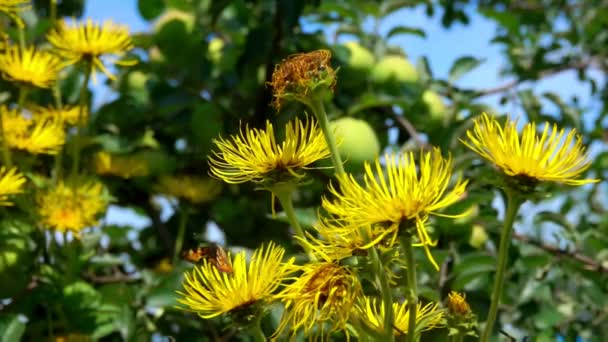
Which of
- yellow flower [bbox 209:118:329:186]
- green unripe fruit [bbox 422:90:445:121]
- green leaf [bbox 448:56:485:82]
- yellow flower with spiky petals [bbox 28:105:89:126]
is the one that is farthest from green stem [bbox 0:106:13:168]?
green leaf [bbox 448:56:485:82]

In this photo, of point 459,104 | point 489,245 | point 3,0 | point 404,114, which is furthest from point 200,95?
point 3,0

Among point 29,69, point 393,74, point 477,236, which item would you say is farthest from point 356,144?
point 29,69

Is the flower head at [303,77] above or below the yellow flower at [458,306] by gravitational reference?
above

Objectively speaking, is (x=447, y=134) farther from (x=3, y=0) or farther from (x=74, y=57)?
(x=3, y=0)

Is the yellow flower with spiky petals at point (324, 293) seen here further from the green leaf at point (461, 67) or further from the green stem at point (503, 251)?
the green leaf at point (461, 67)

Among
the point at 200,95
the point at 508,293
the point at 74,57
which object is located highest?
the point at 74,57

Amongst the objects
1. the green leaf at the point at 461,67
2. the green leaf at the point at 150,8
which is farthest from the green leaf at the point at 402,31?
the green leaf at the point at 150,8

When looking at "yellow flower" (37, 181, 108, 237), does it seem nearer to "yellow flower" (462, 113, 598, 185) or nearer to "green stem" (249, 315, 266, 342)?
"green stem" (249, 315, 266, 342)

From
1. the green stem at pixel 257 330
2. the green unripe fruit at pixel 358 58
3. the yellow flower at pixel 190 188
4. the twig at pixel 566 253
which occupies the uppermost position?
the green unripe fruit at pixel 358 58
